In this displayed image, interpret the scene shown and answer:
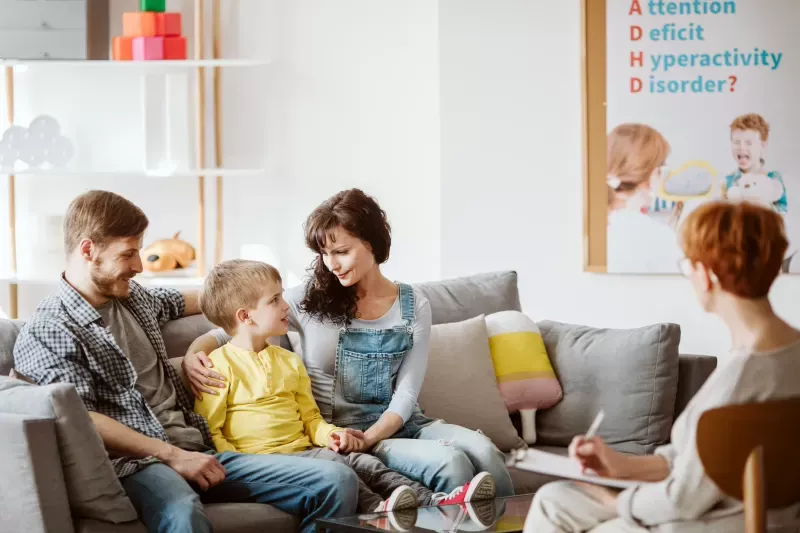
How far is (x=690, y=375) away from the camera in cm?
305

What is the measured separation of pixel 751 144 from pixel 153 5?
2.44 meters

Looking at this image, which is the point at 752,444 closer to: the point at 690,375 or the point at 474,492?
the point at 474,492

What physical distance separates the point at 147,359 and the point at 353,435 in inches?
21.1

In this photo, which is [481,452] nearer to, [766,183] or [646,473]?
[646,473]

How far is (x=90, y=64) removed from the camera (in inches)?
167

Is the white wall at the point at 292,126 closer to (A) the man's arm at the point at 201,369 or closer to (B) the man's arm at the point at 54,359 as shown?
(A) the man's arm at the point at 201,369

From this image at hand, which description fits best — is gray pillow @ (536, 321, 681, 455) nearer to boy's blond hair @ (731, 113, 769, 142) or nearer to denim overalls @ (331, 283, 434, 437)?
denim overalls @ (331, 283, 434, 437)

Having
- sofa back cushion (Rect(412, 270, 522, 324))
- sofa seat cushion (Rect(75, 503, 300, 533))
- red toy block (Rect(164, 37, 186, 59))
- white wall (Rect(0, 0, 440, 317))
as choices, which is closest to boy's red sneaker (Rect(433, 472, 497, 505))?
sofa seat cushion (Rect(75, 503, 300, 533))

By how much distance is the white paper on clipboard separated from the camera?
1360 millimetres

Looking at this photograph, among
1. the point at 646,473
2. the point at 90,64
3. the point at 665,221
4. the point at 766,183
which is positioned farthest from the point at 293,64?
the point at 646,473

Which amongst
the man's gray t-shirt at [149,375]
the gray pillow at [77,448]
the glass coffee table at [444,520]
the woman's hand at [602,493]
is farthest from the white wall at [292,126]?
the woman's hand at [602,493]

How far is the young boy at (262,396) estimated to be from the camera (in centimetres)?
249

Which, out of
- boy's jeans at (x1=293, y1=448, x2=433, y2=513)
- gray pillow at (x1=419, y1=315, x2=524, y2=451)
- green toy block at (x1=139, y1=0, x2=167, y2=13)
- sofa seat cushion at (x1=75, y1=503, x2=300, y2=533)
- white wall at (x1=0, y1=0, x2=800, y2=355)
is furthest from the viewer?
white wall at (x1=0, y1=0, x2=800, y2=355)

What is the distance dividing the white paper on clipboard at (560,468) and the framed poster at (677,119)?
2.74 meters
